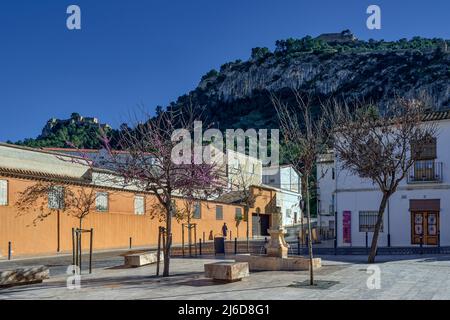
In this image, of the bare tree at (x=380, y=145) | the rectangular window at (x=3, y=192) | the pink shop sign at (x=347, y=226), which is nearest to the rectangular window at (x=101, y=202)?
the rectangular window at (x=3, y=192)

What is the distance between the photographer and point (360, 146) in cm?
2169

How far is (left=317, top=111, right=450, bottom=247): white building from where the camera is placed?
28141 mm

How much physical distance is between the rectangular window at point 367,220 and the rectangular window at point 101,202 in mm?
15512

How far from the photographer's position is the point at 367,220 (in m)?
30.0

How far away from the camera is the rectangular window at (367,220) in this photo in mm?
29828

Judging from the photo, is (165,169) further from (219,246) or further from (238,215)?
(238,215)

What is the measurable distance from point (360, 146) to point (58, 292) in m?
14.1

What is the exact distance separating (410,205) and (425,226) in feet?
A: 4.47

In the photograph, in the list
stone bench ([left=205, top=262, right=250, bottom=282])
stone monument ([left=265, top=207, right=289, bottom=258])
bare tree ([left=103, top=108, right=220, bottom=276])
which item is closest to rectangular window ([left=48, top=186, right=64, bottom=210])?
bare tree ([left=103, top=108, right=220, bottom=276])

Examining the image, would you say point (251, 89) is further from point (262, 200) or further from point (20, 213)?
point (20, 213)

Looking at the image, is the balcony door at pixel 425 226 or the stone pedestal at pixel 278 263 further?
the balcony door at pixel 425 226

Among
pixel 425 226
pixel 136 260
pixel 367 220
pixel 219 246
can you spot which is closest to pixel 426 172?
pixel 425 226

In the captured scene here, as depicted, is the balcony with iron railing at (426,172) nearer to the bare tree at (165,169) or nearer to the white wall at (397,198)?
the white wall at (397,198)
